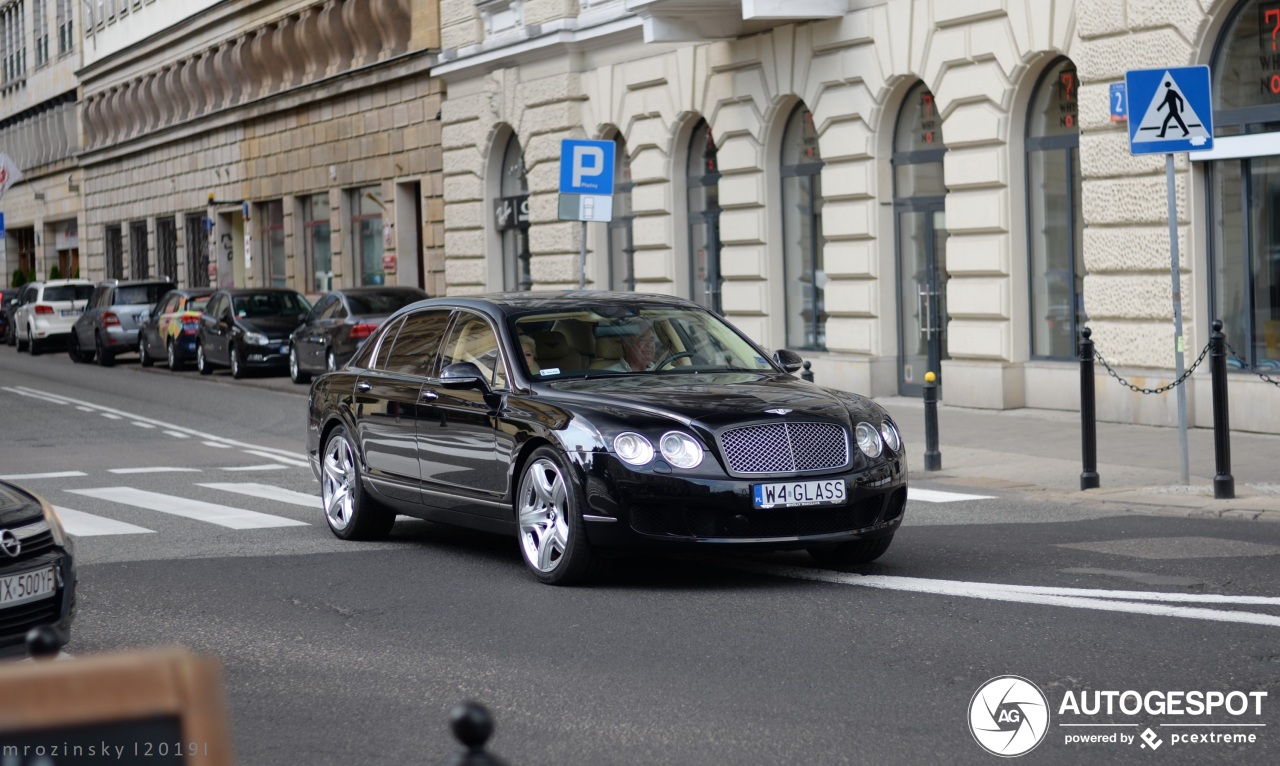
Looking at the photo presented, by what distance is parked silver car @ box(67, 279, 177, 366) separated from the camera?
121 feet

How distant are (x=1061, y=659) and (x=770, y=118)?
1716cm

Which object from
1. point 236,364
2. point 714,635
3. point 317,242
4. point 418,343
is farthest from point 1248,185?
point 317,242

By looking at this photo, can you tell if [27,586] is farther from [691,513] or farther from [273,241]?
[273,241]

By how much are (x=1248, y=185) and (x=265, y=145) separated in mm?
30499

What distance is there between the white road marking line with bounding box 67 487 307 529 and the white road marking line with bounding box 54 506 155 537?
47 cm

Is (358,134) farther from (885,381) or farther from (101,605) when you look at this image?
(101,605)

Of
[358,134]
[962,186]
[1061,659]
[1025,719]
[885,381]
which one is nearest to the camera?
[1025,719]

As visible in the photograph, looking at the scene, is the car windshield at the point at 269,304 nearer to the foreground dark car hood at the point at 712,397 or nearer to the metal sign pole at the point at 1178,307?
the metal sign pole at the point at 1178,307

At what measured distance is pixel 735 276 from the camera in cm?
2441

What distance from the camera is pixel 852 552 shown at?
30.0ft

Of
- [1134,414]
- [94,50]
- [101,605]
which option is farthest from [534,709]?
[94,50]

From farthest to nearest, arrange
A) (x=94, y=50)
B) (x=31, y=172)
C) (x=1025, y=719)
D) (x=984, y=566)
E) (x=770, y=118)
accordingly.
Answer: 1. (x=31, y=172)
2. (x=94, y=50)
3. (x=770, y=118)
4. (x=984, y=566)
5. (x=1025, y=719)

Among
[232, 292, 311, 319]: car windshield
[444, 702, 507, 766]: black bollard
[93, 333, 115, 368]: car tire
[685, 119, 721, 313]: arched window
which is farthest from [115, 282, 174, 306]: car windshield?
[444, 702, 507, 766]: black bollard

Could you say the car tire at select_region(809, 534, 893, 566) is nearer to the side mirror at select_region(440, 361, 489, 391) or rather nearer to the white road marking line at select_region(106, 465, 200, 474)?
the side mirror at select_region(440, 361, 489, 391)
